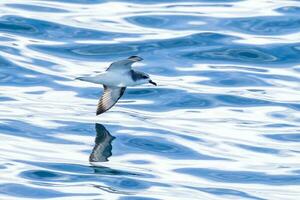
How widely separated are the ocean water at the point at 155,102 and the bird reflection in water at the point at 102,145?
31mm

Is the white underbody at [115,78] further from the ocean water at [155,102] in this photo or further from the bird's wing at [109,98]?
the ocean water at [155,102]

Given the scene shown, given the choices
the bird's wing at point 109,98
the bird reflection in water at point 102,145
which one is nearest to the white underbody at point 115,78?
the bird's wing at point 109,98

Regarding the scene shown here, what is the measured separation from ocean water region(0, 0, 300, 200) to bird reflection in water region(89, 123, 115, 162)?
3 centimetres

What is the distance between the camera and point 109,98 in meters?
20.5

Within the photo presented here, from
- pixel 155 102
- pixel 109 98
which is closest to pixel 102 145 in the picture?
pixel 109 98

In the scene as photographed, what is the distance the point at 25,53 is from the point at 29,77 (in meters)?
1.65

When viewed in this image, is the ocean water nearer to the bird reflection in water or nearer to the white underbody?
the bird reflection in water

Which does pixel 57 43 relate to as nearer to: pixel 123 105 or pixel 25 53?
pixel 25 53

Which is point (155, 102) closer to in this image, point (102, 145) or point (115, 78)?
point (115, 78)

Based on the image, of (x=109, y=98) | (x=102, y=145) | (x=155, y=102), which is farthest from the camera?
(x=155, y=102)

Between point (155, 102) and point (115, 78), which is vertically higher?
point (155, 102)

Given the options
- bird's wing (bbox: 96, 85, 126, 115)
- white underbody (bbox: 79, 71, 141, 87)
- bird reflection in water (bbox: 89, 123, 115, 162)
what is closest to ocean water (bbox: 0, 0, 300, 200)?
bird reflection in water (bbox: 89, 123, 115, 162)

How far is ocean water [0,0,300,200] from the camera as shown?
17734 mm

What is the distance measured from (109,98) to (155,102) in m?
2.23
